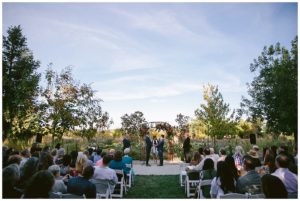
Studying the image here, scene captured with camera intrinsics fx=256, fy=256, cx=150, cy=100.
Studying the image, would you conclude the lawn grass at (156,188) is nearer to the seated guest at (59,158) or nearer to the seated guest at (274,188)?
the seated guest at (59,158)

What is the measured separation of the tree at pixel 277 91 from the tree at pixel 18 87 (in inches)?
622

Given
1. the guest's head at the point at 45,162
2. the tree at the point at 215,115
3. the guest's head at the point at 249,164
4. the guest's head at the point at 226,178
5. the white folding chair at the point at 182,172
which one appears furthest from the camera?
the tree at the point at 215,115

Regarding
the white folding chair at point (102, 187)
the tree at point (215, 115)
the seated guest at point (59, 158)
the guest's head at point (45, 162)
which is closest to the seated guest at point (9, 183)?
the guest's head at point (45, 162)

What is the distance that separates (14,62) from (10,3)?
1946 centimetres

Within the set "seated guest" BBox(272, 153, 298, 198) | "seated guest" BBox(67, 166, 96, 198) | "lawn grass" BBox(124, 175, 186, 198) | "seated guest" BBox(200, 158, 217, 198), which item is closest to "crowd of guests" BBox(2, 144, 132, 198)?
"seated guest" BBox(67, 166, 96, 198)

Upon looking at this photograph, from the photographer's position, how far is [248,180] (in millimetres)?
4652

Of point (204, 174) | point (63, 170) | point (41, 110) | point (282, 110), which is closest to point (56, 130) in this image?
point (41, 110)

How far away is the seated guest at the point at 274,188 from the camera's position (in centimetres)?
311

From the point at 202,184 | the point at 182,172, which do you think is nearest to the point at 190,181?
the point at 182,172

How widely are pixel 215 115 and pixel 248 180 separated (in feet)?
70.9

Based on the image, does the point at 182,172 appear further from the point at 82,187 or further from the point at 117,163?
the point at 82,187

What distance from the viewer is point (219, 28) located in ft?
25.0

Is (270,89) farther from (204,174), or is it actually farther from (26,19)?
(26,19)

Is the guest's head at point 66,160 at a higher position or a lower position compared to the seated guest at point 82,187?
higher
